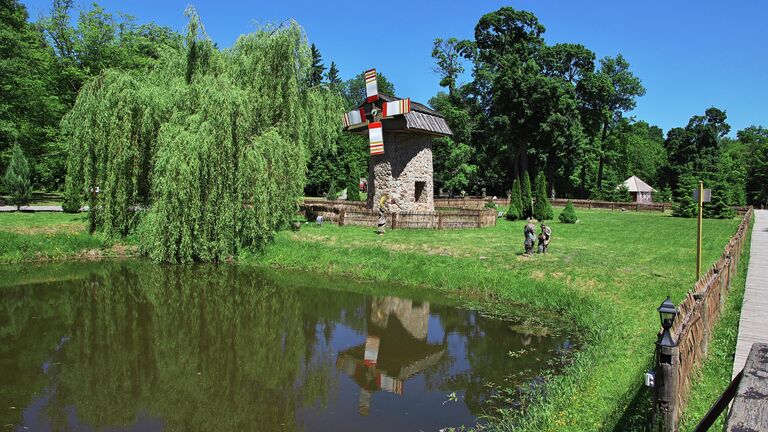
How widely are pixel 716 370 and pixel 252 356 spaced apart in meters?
7.38

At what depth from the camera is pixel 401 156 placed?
26.1 m

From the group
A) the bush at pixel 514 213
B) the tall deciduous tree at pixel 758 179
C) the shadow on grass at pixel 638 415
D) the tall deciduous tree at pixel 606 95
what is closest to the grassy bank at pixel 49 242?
the shadow on grass at pixel 638 415

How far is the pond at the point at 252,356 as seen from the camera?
6992 mm

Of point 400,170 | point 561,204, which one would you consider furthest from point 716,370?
point 561,204

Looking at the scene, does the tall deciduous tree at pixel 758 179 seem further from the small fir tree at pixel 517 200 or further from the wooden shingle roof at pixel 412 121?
the wooden shingle roof at pixel 412 121

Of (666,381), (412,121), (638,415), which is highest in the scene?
(412,121)

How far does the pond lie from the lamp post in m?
2.91

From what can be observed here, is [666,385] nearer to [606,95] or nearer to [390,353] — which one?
[390,353]

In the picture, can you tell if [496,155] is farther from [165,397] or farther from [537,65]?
[165,397]

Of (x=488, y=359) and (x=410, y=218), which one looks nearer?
(x=488, y=359)

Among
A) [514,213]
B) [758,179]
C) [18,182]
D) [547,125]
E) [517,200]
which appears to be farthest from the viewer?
[758,179]

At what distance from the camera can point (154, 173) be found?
57.7 feet

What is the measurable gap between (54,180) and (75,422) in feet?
126

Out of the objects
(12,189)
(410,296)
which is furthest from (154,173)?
(12,189)
